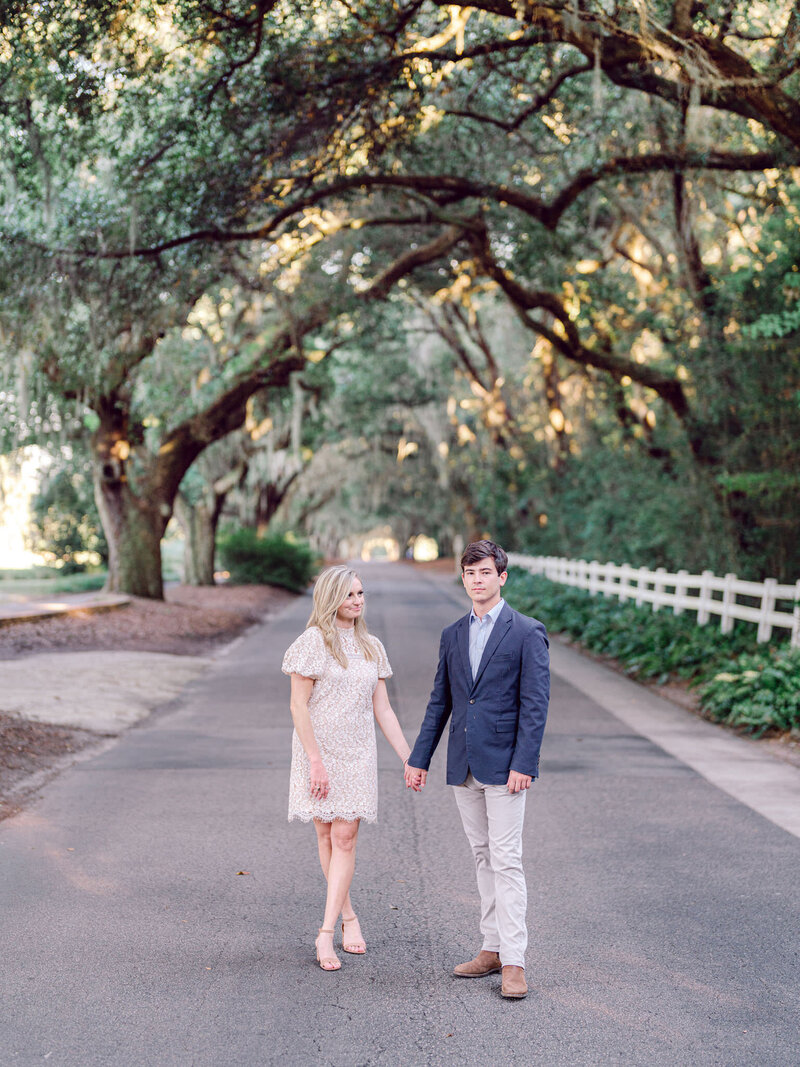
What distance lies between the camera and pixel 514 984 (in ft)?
13.7

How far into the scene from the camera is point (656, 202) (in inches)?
794

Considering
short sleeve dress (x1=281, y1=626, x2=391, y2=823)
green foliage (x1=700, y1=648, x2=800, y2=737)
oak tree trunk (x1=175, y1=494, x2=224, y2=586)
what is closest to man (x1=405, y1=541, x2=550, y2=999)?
short sleeve dress (x1=281, y1=626, x2=391, y2=823)

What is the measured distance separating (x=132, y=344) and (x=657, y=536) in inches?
429

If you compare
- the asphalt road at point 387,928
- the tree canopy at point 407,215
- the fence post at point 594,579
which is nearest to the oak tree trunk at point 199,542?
the tree canopy at point 407,215

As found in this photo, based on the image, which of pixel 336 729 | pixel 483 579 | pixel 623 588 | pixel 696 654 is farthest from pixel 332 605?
pixel 623 588

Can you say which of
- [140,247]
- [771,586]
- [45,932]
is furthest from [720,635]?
[45,932]

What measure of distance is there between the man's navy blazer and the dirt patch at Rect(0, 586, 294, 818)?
389 centimetres

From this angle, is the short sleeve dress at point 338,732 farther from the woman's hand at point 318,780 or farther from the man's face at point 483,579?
the man's face at point 483,579

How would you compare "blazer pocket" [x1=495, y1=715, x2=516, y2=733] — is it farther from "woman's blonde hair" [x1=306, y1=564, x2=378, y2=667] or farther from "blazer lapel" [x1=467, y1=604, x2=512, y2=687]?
"woman's blonde hair" [x1=306, y1=564, x2=378, y2=667]

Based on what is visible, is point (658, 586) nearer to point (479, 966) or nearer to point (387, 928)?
point (387, 928)

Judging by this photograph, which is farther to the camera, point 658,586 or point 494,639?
point 658,586

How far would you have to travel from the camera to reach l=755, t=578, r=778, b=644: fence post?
1330 cm

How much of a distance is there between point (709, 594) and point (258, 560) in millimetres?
20276

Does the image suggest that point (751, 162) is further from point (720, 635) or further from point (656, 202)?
point (656, 202)
